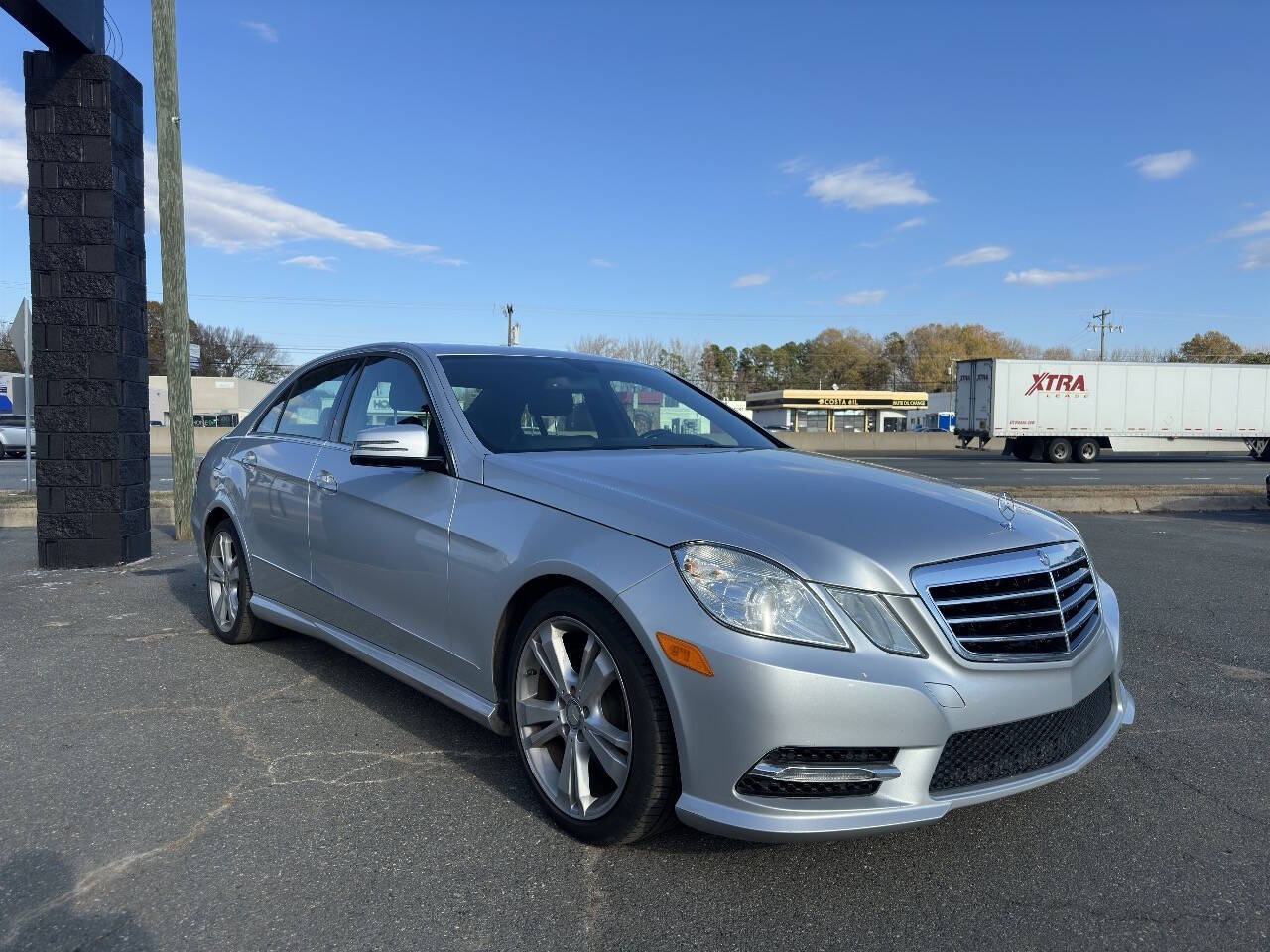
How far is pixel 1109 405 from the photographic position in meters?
34.4

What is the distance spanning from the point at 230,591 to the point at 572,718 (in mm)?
3111

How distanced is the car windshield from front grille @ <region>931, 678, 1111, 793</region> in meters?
1.80

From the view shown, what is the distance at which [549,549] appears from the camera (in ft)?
9.79

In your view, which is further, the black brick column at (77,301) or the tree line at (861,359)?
the tree line at (861,359)

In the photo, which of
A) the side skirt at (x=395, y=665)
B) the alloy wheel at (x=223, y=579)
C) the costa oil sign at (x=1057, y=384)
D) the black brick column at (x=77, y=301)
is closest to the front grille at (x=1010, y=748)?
the side skirt at (x=395, y=665)

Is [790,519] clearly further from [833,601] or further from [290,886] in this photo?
[290,886]

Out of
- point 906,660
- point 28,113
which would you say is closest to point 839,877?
point 906,660

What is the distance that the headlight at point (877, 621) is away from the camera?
8.29 ft

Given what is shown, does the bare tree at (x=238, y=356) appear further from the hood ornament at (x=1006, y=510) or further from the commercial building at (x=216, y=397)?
the hood ornament at (x=1006, y=510)

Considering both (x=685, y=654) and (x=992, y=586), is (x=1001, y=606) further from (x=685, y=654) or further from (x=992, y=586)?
(x=685, y=654)

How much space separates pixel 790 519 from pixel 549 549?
74 centimetres

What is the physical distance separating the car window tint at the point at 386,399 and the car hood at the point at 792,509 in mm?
725

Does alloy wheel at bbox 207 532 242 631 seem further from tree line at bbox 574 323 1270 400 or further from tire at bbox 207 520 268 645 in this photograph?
tree line at bbox 574 323 1270 400

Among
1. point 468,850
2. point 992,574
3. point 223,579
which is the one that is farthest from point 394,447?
point 223,579
